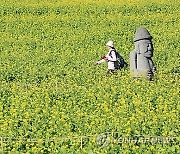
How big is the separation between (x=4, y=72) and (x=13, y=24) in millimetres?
13252

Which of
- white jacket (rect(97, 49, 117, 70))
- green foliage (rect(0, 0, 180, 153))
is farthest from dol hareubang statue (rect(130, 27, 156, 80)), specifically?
white jacket (rect(97, 49, 117, 70))

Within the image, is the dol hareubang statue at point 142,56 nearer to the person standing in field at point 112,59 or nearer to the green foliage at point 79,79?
the green foliage at point 79,79

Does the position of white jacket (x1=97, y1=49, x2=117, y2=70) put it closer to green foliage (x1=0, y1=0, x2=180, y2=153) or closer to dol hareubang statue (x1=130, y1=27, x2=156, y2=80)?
green foliage (x1=0, y1=0, x2=180, y2=153)

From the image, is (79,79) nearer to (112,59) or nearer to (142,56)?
(112,59)

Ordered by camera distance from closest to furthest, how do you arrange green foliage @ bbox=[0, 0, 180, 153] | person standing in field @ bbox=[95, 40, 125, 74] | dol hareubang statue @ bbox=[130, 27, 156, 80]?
green foliage @ bbox=[0, 0, 180, 153] < dol hareubang statue @ bbox=[130, 27, 156, 80] < person standing in field @ bbox=[95, 40, 125, 74]

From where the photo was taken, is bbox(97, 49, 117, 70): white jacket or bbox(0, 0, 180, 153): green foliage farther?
bbox(97, 49, 117, 70): white jacket

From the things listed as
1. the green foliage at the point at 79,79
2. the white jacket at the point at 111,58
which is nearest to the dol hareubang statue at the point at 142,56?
the green foliage at the point at 79,79

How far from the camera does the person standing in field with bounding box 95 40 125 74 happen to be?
16.8m

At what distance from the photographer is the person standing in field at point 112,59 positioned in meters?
16.8

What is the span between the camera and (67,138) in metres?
9.38

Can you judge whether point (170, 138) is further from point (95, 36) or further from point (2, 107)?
point (95, 36)

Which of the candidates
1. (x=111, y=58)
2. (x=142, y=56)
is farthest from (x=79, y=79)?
(x=142, y=56)

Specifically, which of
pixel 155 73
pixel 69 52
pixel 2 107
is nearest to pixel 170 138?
pixel 2 107

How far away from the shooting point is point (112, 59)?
55.1 ft
